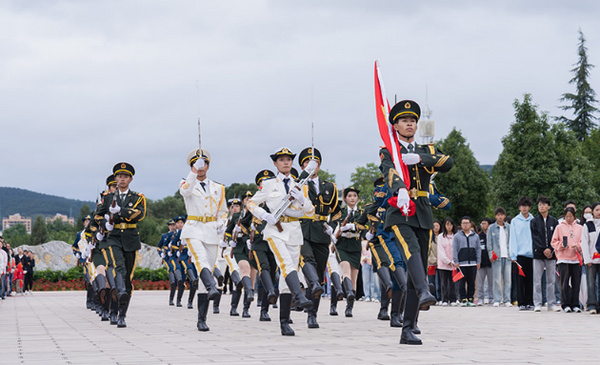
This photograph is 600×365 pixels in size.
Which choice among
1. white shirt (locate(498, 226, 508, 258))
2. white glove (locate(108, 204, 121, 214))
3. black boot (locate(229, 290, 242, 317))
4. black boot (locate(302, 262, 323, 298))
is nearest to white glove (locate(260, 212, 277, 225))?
black boot (locate(302, 262, 323, 298))

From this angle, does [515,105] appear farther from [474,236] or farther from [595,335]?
[595,335]

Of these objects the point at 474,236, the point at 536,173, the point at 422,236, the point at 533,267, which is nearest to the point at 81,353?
the point at 422,236

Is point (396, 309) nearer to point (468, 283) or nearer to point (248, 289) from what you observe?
point (248, 289)

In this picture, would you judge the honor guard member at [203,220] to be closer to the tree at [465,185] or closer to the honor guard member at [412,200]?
the honor guard member at [412,200]

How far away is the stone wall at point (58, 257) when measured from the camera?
142 ft

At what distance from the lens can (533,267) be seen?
16734 millimetres

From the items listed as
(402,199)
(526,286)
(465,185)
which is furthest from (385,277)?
(465,185)

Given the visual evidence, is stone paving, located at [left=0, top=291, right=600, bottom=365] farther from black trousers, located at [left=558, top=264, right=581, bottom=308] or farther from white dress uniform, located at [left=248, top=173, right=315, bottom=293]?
black trousers, located at [left=558, top=264, right=581, bottom=308]

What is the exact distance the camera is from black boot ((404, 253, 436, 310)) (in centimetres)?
809

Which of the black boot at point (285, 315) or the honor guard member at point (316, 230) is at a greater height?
the honor guard member at point (316, 230)

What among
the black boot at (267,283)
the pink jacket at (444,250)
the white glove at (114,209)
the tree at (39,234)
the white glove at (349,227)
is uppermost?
the tree at (39,234)

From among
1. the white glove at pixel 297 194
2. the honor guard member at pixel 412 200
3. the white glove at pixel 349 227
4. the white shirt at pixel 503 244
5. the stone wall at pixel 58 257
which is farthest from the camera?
the stone wall at pixel 58 257

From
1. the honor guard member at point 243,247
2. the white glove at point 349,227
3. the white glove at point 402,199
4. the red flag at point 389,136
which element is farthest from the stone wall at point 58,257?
the white glove at point 402,199

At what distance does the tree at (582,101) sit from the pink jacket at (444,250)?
5908 centimetres
